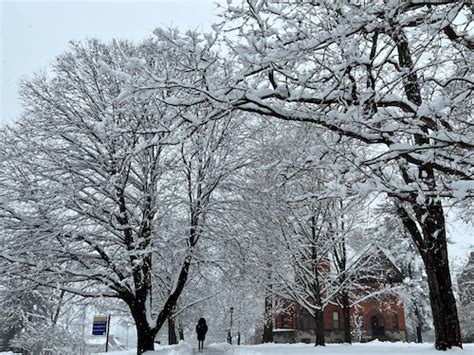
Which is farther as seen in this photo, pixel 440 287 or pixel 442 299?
pixel 440 287

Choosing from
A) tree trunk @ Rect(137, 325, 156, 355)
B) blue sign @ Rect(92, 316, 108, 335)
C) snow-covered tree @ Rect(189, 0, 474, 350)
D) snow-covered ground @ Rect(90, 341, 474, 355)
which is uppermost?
snow-covered tree @ Rect(189, 0, 474, 350)

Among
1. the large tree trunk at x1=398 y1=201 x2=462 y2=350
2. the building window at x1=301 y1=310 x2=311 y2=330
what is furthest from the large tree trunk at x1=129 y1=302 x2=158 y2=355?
the building window at x1=301 y1=310 x2=311 y2=330

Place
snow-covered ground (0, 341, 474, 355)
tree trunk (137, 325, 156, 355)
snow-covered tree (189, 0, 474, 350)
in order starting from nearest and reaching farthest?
snow-covered tree (189, 0, 474, 350)
snow-covered ground (0, 341, 474, 355)
tree trunk (137, 325, 156, 355)

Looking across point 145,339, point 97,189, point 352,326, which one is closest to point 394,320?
point 352,326

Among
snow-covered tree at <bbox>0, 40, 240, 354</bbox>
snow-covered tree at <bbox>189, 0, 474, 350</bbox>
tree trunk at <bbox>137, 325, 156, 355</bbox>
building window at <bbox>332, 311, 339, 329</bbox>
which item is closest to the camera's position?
snow-covered tree at <bbox>189, 0, 474, 350</bbox>

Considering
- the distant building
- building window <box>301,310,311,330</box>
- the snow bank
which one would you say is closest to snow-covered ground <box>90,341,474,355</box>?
the snow bank

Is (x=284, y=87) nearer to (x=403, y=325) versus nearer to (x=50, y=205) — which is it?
(x=50, y=205)

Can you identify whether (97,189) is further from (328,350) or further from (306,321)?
(306,321)

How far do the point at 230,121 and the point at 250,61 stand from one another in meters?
9.95

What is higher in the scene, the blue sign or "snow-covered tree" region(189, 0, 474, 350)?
"snow-covered tree" region(189, 0, 474, 350)

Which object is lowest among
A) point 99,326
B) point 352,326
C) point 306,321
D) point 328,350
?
point 328,350

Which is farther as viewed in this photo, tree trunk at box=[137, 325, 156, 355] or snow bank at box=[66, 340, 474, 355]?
tree trunk at box=[137, 325, 156, 355]

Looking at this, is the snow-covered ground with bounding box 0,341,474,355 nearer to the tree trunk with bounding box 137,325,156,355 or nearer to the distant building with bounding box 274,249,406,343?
the tree trunk with bounding box 137,325,156,355

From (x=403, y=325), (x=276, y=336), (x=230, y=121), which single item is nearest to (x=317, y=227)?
(x=230, y=121)
